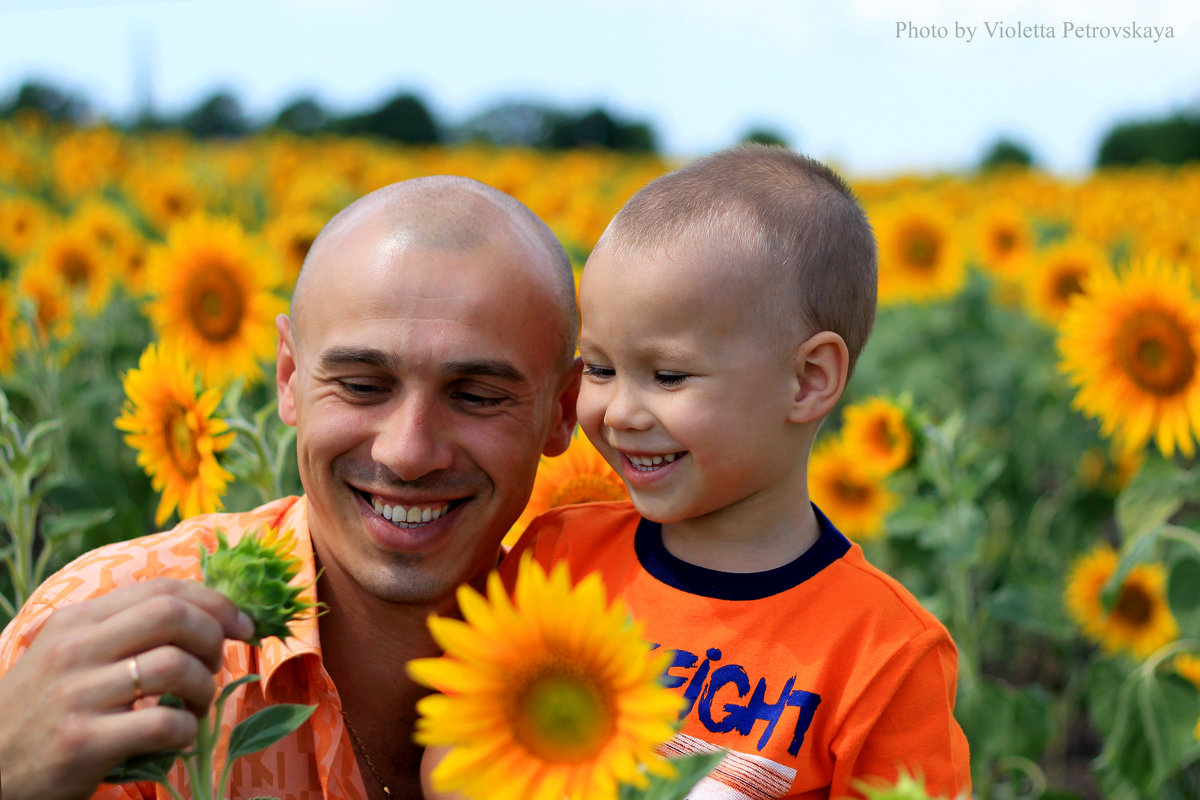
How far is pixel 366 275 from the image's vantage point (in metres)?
1.84

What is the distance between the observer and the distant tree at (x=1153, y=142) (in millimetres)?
26344

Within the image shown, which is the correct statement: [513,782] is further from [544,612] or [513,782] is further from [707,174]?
[707,174]

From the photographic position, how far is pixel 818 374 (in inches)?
65.2

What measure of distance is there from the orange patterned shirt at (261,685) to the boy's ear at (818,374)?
82 cm

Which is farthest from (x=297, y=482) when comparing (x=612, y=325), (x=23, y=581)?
(x=612, y=325)

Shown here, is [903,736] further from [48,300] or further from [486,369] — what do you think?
[48,300]

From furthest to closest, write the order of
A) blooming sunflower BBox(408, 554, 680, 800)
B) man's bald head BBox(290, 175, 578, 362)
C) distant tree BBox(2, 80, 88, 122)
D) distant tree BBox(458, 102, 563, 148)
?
1. distant tree BBox(458, 102, 563, 148)
2. distant tree BBox(2, 80, 88, 122)
3. man's bald head BBox(290, 175, 578, 362)
4. blooming sunflower BBox(408, 554, 680, 800)

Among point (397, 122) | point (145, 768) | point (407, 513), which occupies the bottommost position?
point (397, 122)

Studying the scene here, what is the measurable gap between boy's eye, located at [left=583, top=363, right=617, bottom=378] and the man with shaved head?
0.21m

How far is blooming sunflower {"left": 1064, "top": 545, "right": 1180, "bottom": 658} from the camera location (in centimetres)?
366

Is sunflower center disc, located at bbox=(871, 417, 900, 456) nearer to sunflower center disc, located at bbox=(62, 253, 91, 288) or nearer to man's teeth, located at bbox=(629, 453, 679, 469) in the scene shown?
man's teeth, located at bbox=(629, 453, 679, 469)

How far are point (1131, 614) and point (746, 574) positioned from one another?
2.64 metres

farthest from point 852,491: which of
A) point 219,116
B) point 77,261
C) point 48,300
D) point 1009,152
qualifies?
point 1009,152

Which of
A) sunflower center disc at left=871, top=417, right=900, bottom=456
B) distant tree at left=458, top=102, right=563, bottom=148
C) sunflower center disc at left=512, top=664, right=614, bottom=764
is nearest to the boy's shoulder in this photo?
sunflower center disc at left=512, top=664, right=614, bottom=764
